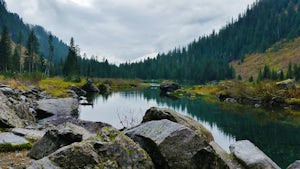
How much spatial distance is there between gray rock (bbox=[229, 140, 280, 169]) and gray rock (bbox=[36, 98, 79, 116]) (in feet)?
113

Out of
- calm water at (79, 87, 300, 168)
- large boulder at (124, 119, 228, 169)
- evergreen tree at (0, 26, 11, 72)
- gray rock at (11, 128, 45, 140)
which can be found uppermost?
evergreen tree at (0, 26, 11, 72)

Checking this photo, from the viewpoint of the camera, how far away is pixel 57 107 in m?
47.3

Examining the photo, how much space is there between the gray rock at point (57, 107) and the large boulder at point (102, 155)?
35233mm

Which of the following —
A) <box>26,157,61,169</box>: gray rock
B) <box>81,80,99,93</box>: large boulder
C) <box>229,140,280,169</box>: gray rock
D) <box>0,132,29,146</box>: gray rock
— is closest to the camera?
<box>26,157,61,169</box>: gray rock

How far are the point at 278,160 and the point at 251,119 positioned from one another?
2747 cm

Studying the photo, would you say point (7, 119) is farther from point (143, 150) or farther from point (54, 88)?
point (54, 88)

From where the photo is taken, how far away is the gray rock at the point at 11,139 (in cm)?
1641

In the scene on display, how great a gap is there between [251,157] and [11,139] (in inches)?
503

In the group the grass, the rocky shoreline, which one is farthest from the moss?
the grass

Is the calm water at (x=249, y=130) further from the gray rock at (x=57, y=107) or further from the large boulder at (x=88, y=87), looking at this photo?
the large boulder at (x=88, y=87)

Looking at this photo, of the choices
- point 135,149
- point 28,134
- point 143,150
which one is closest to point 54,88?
point 28,134

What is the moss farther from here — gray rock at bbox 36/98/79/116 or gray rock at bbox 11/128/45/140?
gray rock at bbox 36/98/79/116

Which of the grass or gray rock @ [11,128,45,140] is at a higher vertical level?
the grass

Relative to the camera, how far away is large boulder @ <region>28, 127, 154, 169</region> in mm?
10281
